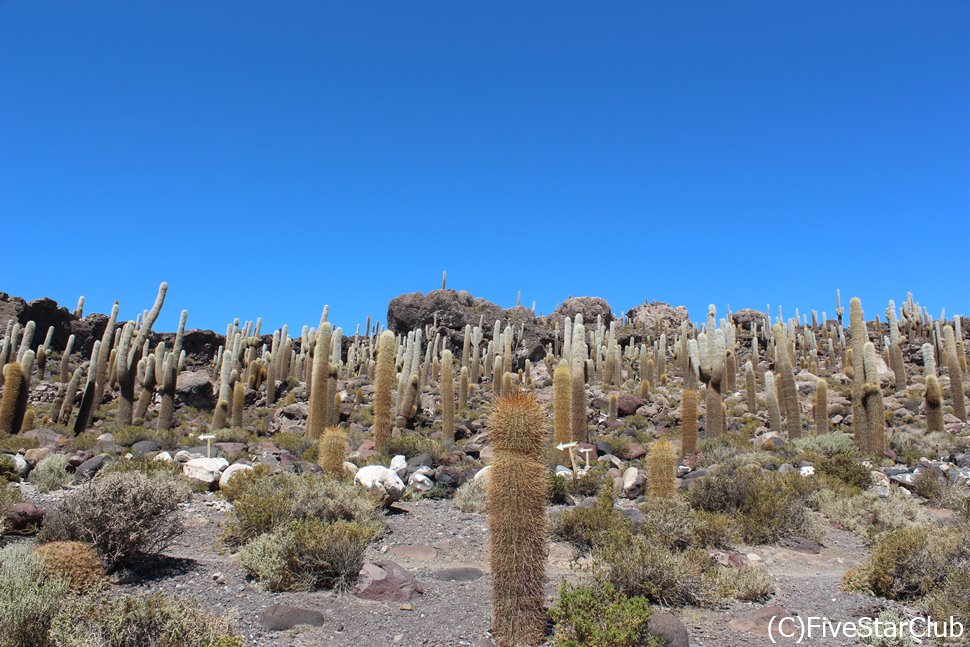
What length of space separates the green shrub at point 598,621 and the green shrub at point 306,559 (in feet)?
8.40

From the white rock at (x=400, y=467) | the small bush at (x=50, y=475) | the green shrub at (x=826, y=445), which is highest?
the green shrub at (x=826, y=445)

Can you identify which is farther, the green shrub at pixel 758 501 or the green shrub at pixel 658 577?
the green shrub at pixel 758 501

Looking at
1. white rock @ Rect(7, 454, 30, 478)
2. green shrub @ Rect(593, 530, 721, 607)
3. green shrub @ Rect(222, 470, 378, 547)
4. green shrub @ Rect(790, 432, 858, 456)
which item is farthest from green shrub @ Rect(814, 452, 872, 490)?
white rock @ Rect(7, 454, 30, 478)

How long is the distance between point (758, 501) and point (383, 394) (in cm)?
1018

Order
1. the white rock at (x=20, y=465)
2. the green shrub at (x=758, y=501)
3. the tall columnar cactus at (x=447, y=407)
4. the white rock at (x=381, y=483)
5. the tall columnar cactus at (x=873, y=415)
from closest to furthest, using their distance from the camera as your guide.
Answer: the green shrub at (x=758, y=501) < the white rock at (x=381, y=483) < the white rock at (x=20, y=465) < the tall columnar cactus at (x=873, y=415) < the tall columnar cactus at (x=447, y=407)

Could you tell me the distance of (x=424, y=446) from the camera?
1683 centimetres

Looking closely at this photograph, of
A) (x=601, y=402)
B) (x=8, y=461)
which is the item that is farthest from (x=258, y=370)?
(x=8, y=461)

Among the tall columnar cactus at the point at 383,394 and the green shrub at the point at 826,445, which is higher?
the tall columnar cactus at the point at 383,394

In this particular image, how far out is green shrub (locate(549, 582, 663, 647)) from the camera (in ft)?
18.7

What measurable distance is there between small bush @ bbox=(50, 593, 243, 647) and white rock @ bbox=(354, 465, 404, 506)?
20.3 feet

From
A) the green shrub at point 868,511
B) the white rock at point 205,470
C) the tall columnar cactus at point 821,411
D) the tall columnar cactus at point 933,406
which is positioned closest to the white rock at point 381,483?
the white rock at point 205,470

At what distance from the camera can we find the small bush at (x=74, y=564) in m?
6.21

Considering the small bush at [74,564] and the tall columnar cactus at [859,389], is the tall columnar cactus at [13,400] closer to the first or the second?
the small bush at [74,564]

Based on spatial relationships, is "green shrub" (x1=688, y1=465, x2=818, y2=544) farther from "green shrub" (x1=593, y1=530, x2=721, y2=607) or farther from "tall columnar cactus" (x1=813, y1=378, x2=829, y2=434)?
"tall columnar cactus" (x1=813, y1=378, x2=829, y2=434)
